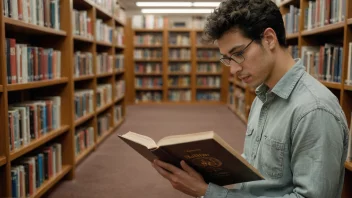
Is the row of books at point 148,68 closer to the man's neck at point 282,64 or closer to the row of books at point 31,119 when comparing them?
the row of books at point 31,119

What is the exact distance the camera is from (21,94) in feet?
9.61

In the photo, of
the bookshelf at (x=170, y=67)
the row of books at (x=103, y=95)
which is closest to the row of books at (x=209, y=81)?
the bookshelf at (x=170, y=67)

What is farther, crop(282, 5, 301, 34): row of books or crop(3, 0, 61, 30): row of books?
crop(282, 5, 301, 34): row of books

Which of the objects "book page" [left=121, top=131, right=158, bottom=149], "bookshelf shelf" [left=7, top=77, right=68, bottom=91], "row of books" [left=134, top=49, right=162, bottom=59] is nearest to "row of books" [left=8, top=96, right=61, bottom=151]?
"bookshelf shelf" [left=7, top=77, right=68, bottom=91]

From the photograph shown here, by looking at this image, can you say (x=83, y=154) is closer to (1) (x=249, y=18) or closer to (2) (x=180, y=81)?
(1) (x=249, y=18)

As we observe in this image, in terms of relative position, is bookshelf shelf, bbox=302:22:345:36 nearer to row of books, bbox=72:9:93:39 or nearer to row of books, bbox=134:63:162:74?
row of books, bbox=72:9:93:39

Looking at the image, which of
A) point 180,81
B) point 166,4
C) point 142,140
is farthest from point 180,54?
point 142,140

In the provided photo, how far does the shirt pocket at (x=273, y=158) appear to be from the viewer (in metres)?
1.01

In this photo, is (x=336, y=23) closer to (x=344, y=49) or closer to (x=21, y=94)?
(x=344, y=49)

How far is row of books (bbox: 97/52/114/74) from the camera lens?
450 centimetres

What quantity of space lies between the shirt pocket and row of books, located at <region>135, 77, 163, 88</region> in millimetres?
7716

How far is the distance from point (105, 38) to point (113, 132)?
1.41m

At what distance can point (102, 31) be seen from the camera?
4578 mm

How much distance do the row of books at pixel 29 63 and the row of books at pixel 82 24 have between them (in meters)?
0.59
